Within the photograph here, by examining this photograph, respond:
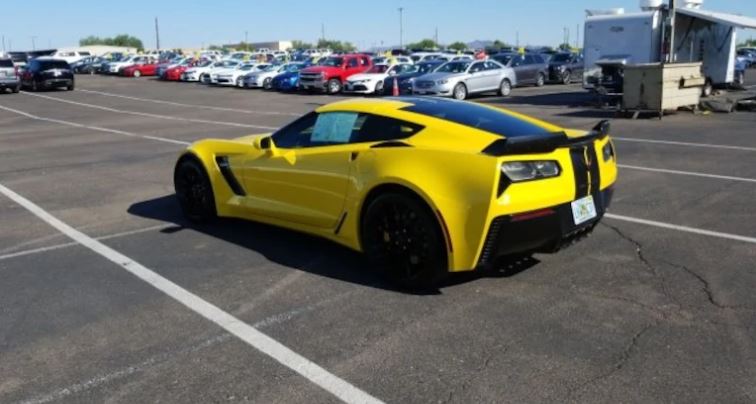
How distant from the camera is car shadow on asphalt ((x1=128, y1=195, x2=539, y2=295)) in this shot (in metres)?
5.18

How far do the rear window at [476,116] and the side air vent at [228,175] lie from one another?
1751 mm

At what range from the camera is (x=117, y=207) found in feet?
26.1

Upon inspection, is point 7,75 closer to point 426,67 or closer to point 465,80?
point 426,67

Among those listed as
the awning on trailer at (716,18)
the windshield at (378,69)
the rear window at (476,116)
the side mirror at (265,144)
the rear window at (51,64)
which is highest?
the awning on trailer at (716,18)

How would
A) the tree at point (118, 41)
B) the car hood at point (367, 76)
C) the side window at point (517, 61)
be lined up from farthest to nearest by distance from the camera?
the tree at point (118, 41) → the side window at point (517, 61) → the car hood at point (367, 76)

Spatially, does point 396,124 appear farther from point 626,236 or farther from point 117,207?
point 117,207

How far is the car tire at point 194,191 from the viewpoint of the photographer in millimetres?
6734

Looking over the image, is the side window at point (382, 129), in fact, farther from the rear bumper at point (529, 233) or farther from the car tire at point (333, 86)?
the car tire at point (333, 86)

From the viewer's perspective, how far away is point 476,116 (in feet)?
17.5

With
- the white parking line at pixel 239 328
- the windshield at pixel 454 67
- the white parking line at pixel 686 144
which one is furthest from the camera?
the windshield at pixel 454 67

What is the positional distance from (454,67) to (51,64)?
22611 millimetres

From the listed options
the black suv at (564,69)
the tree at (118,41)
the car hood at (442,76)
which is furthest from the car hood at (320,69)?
the tree at (118,41)

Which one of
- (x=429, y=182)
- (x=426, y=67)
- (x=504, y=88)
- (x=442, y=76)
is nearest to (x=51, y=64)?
(x=426, y=67)

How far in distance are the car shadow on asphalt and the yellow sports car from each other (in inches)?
8.7
